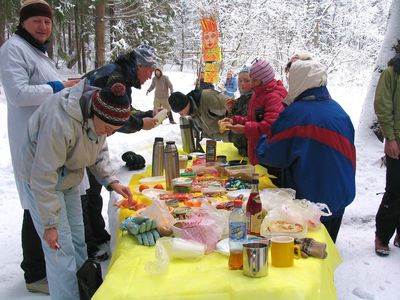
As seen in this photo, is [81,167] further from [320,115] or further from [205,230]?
[320,115]

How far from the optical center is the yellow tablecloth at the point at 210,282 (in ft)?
4.99

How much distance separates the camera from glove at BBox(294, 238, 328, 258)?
1808mm

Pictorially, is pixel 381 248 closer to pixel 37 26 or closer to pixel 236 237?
pixel 236 237

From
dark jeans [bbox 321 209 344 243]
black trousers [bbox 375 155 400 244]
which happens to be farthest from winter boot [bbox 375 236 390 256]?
dark jeans [bbox 321 209 344 243]

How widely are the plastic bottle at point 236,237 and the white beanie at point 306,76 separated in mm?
1191

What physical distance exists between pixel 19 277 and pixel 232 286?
247 cm

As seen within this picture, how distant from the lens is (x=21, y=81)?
2.66 m

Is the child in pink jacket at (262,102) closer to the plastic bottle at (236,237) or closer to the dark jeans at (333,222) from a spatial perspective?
the dark jeans at (333,222)

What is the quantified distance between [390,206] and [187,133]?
206 centimetres

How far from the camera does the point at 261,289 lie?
1521 millimetres

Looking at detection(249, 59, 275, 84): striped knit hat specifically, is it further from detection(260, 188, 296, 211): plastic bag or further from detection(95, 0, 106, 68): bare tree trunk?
detection(95, 0, 106, 68): bare tree trunk

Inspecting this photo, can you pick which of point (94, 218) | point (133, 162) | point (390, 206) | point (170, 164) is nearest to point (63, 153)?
point (170, 164)

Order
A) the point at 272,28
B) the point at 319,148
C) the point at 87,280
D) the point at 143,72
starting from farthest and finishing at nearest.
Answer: the point at 272,28 → the point at 143,72 → the point at 319,148 → the point at 87,280

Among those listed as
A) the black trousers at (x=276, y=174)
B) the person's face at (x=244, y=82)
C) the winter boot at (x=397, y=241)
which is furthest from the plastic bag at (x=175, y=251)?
the person's face at (x=244, y=82)
